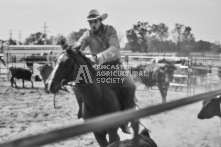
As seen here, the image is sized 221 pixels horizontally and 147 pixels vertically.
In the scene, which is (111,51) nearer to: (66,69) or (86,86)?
(86,86)

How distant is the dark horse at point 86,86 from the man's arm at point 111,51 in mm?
177

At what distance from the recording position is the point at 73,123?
23.8 ft

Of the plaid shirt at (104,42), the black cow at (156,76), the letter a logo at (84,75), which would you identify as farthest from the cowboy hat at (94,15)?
the black cow at (156,76)

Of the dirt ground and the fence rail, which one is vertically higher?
the fence rail

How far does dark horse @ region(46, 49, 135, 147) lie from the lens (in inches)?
140

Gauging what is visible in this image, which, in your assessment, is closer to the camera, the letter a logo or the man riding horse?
the letter a logo

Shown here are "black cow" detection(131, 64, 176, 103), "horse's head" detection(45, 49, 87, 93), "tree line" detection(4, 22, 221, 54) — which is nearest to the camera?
"horse's head" detection(45, 49, 87, 93)

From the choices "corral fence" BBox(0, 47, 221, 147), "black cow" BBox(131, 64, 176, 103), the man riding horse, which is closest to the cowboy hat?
the man riding horse

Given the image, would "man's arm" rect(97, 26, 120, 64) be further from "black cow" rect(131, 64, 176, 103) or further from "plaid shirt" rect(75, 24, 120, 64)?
"black cow" rect(131, 64, 176, 103)

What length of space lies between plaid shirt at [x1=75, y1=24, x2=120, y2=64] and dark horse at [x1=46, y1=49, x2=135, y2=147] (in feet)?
1.18

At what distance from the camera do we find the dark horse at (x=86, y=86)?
11.7ft

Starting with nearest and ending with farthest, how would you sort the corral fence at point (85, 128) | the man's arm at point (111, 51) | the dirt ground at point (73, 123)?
the corral fence at point (85, 128)
the man's arm at point (111, 51)
the dirt ground at point (73, 123)

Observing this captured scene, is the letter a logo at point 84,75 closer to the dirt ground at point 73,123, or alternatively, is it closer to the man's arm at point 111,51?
the man's arm at point 111,51

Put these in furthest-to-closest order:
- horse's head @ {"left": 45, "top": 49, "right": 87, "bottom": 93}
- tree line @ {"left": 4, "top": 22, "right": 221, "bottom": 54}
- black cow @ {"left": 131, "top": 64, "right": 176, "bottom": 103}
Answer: tree line @ {"left": 4, "top": 22, "right": 221, "bottom": 54} → black cow @ {"left": 131, "top": 64, "right": 176, "bottom": 103} → horse's head @ {"left": 45, "top": 49, "right": 87, "bottom": 93}
